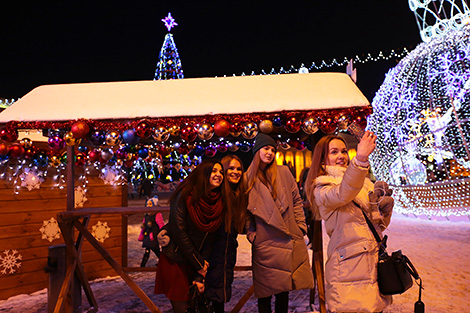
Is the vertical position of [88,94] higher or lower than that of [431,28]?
lower

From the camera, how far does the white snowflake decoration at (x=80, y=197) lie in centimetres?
588

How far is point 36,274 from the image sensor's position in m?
5.39

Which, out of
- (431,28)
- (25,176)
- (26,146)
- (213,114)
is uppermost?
(431,28)

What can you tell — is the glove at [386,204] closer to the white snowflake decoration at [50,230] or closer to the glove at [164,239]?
the glove at [164,239]

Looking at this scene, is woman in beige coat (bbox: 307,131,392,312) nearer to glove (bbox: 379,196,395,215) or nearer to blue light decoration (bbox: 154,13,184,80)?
glove (bbox: 379,196,395,215)

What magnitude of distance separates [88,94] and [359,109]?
9.58 feet

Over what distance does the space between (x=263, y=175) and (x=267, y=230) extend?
1.68 feet

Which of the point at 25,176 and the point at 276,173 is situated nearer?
the point at 276,173

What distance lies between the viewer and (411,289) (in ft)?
16.1

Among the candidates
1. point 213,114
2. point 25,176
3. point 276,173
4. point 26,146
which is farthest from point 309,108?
point 25,176

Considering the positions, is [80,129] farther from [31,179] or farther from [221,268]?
[31,179]

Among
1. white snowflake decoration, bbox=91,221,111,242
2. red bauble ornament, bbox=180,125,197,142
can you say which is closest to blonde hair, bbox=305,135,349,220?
red bauble ornament, bbox=180,125,197,142

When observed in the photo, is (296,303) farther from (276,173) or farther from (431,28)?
(431,28)

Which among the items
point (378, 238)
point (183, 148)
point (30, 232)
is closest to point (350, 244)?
point (378, 238)
